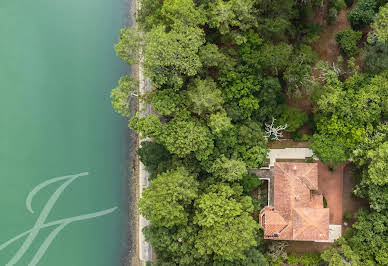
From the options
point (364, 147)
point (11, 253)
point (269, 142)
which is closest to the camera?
point (364, 147)

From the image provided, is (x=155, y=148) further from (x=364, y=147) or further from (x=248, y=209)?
(x=364, y=147)

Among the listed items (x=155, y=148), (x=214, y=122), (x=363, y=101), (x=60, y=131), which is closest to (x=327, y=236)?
(x=363, y=101)

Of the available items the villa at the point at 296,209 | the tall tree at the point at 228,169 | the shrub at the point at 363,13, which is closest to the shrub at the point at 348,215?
the villa at the point at 296,209

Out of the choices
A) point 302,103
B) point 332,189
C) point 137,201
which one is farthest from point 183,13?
point 332,189

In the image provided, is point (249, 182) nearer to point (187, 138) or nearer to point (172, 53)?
point (187, 138)

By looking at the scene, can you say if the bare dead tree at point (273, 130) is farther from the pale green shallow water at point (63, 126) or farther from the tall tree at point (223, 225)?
the pale green shallow water at point (63, 126)

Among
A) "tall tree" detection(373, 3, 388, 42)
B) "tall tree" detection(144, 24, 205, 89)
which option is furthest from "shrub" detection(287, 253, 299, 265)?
"tall tree" detection(373, 3, 388, 42)
